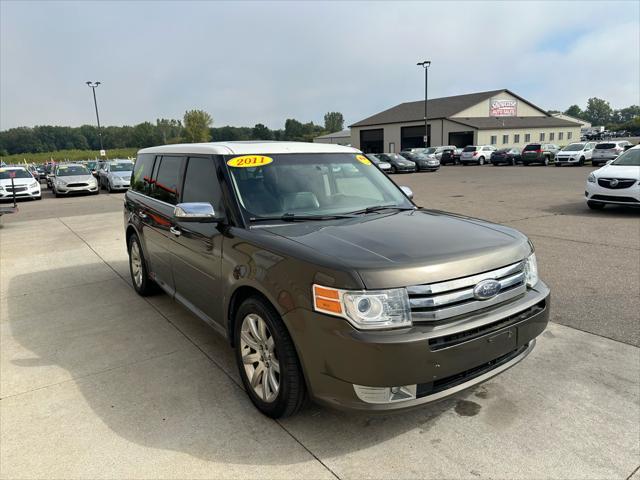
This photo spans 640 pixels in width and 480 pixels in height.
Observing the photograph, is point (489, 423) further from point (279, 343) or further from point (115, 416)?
point (115, 416)

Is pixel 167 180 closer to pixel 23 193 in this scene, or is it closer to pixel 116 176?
pixel 23 193

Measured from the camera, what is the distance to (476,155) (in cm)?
3994

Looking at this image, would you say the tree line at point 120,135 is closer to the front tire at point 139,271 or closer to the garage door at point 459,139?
the garage door at point 459,139

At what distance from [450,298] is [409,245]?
1.36 ft

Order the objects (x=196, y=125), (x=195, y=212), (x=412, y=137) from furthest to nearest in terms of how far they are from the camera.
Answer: (x=196, y=125), (x=412, y=137), (x=195, y=212)

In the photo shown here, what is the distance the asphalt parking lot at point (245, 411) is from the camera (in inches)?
105

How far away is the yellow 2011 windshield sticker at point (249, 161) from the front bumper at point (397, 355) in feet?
4.87

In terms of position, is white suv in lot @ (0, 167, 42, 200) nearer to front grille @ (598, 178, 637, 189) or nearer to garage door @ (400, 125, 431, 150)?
front grille @ (598, 178, 637, 189)

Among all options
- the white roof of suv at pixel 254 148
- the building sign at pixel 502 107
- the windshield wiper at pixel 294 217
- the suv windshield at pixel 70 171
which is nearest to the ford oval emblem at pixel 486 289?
the windshield wiper at pixel 294 217

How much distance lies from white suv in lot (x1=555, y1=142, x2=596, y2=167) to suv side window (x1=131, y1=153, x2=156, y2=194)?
1365 inches

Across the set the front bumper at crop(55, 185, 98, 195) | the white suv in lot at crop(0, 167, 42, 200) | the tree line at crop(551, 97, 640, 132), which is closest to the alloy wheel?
the white suv in lot at crop(0, 167, 42, 200)

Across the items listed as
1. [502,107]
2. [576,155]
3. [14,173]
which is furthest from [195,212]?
[502,107]

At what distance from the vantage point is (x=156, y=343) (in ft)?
14.4

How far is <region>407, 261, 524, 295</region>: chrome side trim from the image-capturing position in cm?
251
